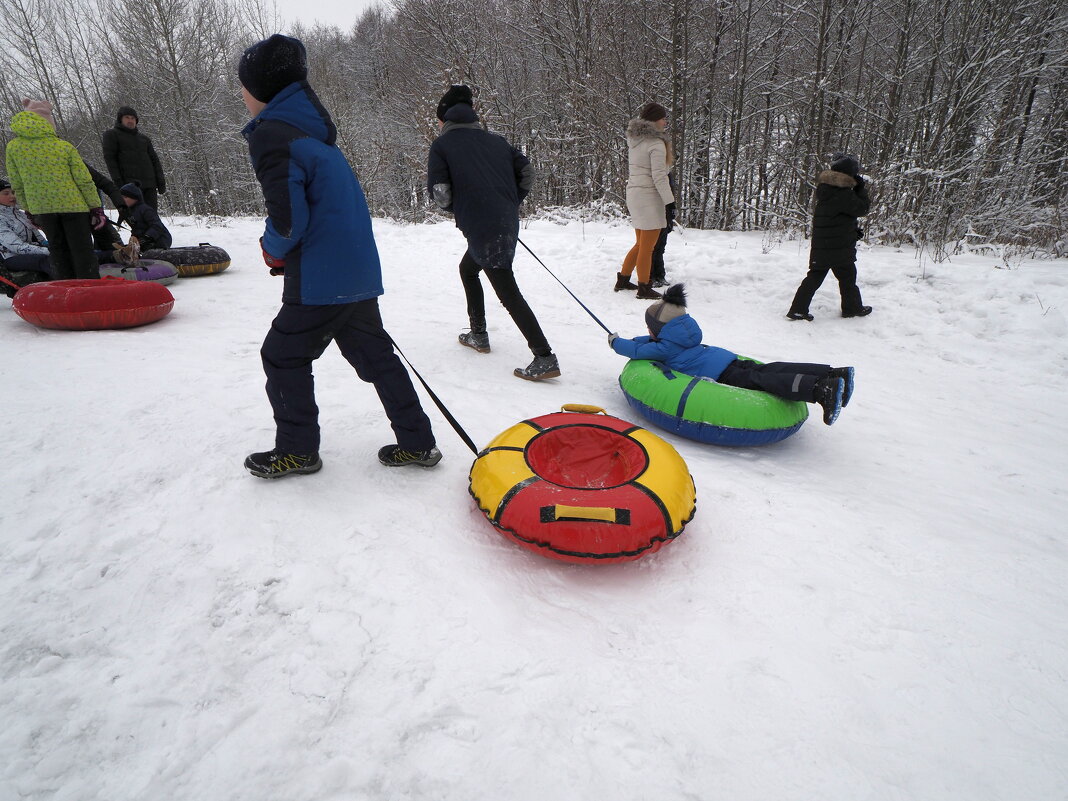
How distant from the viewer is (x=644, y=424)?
353cm

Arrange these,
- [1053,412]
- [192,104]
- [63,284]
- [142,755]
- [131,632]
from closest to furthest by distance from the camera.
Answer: [142,755], [131,632], [1053,412], [63,284], [192,104]

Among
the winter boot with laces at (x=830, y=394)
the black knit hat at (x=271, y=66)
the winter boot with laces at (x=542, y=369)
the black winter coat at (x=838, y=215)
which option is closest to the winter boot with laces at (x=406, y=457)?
the winter boot with laces at (x=542, y=369)

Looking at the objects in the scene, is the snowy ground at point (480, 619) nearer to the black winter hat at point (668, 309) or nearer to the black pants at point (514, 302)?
the black pants at point (514, 302)

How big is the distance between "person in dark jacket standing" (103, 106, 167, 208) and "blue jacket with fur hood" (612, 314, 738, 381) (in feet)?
24.5

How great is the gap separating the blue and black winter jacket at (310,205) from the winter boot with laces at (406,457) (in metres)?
0.76

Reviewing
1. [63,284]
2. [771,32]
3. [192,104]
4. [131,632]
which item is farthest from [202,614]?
[192,104]

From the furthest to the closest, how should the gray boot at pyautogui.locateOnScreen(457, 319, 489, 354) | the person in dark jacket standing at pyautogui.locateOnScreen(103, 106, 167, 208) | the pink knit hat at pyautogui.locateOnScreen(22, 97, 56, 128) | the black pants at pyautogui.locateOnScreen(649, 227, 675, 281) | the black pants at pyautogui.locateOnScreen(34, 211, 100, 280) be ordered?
the person in dark jacket standing at pyautogui.locateOnScreen(103, 106, 167, 208) → the black pants at pyautogui.locateOnScreen(649, 227, 675, 281) → the black pants at pyautogui.locateOnScreen(34, 211, 100, 280) → the pink knit hat at pyautogui.locateOnScreen(22, 97, 56, 128) → the gray boot at pyautogui.locateOnScreen(457, 319, 489, 354)

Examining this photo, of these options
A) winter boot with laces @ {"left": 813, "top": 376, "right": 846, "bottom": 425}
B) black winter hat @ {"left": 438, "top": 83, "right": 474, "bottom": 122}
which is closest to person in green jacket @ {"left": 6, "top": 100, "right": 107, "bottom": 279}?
black winter hat @ {"left": 438, "top": 83, "right": 474, "bottom": 122}

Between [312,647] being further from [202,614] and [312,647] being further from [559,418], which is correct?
[559,418]

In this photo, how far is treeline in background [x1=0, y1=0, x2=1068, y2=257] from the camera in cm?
726

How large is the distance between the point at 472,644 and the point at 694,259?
19.4ft

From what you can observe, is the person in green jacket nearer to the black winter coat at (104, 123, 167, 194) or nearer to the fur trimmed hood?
the black winter coat at (104, 123, 167, 194)

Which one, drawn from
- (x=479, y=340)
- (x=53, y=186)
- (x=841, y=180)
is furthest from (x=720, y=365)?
(x=53, y=186)

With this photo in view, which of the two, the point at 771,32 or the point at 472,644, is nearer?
the point at 472,644
